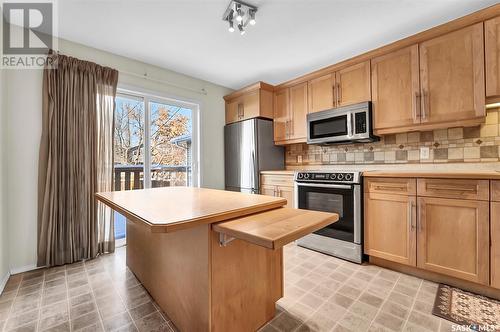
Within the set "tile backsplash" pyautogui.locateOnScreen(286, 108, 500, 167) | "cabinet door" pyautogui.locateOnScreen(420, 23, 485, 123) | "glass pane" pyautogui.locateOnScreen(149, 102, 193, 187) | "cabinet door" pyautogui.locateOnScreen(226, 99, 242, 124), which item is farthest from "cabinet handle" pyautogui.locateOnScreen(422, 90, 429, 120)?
"glass pane" pyautogui.locateOnScreen(149, 102, 193, 187)

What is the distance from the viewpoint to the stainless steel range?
2.28 meters

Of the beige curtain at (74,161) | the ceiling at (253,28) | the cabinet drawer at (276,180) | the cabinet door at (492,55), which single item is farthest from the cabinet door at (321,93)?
the beige curtain at (74,161)

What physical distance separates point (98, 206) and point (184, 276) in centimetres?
179

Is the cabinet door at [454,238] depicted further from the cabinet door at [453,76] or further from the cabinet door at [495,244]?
the cabinet door at [453,76]

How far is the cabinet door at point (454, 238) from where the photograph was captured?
1683 millimetres

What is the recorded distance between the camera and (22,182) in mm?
2146

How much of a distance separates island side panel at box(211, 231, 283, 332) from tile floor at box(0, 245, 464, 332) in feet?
0.52

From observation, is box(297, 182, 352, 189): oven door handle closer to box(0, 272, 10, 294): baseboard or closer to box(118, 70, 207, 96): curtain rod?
box(118, 70, 207, 96): curtain rod

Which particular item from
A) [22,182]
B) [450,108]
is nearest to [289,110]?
[450,108]

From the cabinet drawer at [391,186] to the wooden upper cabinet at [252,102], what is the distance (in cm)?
180

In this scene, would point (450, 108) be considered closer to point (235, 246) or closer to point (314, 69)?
point (314, 69)

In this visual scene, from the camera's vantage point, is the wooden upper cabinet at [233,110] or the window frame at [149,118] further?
the wooden upper cabinet at [233,110]

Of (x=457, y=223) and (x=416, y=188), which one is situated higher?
(x=416, y=188)

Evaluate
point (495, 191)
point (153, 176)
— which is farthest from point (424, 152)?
point (153, 176)
